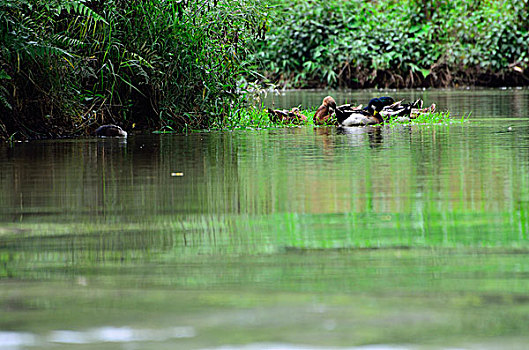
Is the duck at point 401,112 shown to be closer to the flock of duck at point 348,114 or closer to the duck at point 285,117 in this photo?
the flock of duck at point 348,114

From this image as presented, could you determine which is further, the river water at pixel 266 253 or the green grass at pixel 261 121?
the green grass at pixel 261 121

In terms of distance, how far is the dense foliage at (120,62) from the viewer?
8.43 meters

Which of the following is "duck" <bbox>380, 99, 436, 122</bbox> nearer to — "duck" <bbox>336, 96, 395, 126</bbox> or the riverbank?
"duck" <bbox>336, 96, 395, 126</bbox>

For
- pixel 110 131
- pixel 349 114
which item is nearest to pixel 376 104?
pixel 349 114

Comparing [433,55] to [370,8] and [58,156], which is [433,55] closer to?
[370,8]

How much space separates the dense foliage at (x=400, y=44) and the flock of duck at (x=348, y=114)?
50.7 ft

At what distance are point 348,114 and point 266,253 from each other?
8.08 m

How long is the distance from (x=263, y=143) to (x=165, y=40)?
1.86 metres

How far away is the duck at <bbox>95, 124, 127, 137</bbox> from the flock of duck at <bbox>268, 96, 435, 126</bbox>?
7.93ft

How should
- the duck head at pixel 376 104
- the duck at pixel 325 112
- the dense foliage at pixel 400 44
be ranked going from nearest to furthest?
the duck at pixel 325 112
the duck head at pixel 376 104
the dense foliage at pixel 400 44

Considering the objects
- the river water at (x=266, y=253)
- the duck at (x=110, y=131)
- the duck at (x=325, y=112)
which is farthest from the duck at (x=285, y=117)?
the river water at (x=266, y=253)

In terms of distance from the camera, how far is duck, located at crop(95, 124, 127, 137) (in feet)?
29.6

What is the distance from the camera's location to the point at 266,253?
3.09 m

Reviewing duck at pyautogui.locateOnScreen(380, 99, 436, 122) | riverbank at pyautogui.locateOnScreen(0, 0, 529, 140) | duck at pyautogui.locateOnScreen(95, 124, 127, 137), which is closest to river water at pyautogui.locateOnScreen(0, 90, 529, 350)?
riverbank at pyautogui.locateOnScreen(0, 0, 529, 140)
